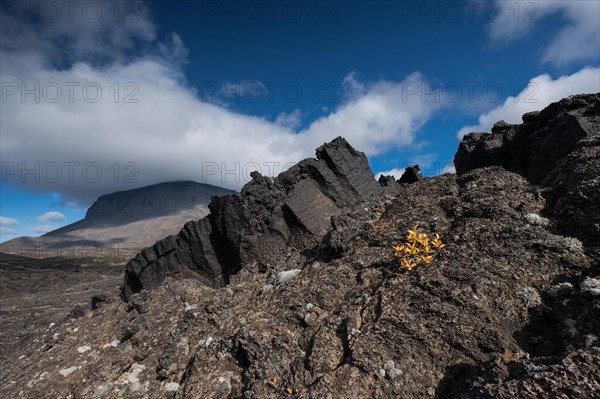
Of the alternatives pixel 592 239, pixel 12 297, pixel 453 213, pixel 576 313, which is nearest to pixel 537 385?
pixel 576 313

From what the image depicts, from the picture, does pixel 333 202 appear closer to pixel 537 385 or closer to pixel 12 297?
pixel 537 385

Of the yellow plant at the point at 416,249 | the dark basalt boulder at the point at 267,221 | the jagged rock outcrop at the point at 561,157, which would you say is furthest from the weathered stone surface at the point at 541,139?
the dark basalt boulder at the point at 267,221

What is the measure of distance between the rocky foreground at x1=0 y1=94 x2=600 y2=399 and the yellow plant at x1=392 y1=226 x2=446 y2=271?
23 centimetres

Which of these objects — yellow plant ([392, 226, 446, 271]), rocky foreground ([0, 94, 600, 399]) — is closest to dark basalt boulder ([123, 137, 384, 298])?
rocky foreground ([0, 94, 600, 399])

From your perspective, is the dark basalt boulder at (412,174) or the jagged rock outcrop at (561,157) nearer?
the jagged rock outcrop at (561,157)

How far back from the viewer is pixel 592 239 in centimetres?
706

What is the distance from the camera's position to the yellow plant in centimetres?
815

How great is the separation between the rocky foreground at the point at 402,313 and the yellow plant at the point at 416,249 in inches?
8.9

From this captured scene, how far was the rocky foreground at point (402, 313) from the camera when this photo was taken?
230 inches

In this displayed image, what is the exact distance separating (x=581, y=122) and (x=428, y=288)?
8080 millimetres

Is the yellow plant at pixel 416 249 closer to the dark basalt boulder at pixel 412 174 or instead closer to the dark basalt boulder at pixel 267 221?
the dark basalt boulder at pixel 267 221

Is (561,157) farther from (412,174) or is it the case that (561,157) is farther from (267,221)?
(412,174)

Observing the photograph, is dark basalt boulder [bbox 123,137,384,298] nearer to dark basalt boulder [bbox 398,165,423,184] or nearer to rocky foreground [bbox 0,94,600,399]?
rocky foreground [bbox 0,94,600,399]

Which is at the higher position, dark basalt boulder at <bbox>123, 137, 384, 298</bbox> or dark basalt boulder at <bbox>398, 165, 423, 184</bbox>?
dark basalt boulder at <bbox>398, 165, 423, 184</bbox>
